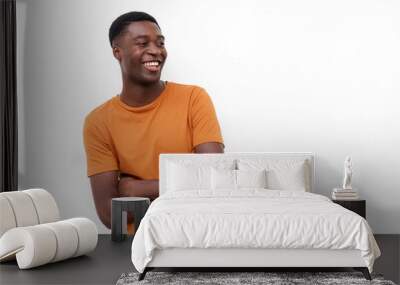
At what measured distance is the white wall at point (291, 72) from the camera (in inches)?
284

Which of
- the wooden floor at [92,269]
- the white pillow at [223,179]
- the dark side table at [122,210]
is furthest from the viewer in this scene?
the dark side table at [122,210]

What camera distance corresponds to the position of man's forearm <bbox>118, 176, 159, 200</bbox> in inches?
280

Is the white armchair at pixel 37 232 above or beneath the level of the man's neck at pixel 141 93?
beneath

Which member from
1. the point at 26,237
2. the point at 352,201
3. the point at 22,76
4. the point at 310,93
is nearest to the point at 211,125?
the point at 310,93

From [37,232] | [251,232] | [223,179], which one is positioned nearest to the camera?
[251,232]

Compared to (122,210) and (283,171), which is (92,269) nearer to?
(122,210)

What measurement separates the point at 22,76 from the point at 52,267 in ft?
8.60

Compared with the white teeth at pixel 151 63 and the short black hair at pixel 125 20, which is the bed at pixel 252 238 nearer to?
the white teeth at pixel 151 63

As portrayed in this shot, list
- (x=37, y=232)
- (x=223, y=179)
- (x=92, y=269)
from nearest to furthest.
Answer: (x=37, y=232) < (x=92, y=269) < (x=223, y=179)

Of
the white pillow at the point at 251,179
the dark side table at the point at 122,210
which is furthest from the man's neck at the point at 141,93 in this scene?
the white pillow at the point at 251,179

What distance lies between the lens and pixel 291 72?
23.7 ft

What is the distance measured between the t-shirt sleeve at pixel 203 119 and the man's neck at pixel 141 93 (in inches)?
15.0

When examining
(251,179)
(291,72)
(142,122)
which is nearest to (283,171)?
(251,179)

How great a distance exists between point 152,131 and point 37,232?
2119mm
